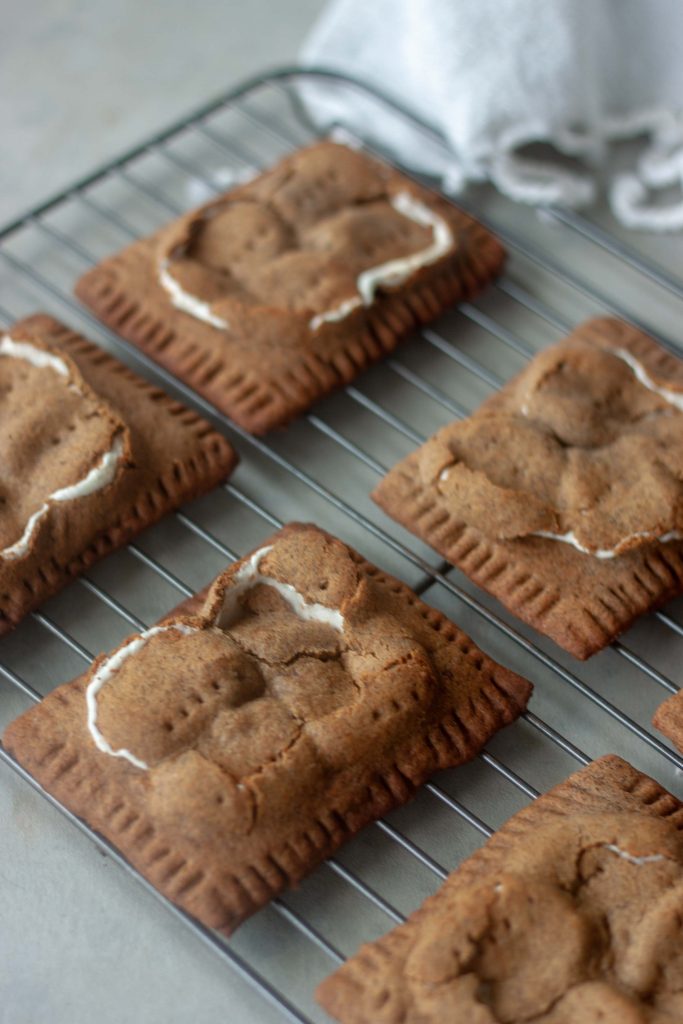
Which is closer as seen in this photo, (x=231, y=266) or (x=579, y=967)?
(x=579, y=967)

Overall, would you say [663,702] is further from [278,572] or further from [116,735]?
[116,735]


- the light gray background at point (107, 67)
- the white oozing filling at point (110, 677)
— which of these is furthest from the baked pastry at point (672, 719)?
the light gray background at point (107, 67)

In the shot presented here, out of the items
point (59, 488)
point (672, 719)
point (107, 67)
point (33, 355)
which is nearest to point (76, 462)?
point (59, 488)

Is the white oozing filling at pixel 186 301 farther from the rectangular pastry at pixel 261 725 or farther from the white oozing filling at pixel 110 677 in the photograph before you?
the white oozing filling at pixel 110 677

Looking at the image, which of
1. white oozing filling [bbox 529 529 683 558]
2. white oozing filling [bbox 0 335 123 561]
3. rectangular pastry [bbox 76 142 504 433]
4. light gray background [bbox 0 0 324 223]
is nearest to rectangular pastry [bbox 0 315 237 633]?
white oozing filling [bbox 0 335 123 561]

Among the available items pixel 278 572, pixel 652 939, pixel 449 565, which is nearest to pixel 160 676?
pixel 278 572

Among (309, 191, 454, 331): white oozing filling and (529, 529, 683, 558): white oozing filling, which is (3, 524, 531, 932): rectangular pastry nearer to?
(529, 529, 683, 558): white oozing filling

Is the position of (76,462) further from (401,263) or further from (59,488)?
(401,263)
